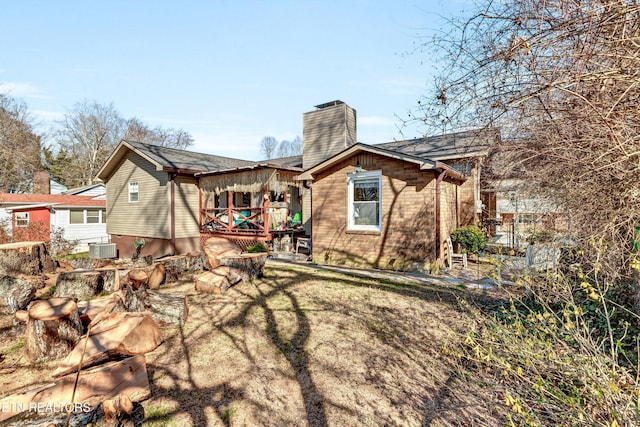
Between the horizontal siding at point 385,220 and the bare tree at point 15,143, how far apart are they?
31.0 m

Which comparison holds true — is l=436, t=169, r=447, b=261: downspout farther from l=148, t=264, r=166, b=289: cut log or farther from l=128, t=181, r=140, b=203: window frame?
l=128, t=181, r=140, b=203: window frame

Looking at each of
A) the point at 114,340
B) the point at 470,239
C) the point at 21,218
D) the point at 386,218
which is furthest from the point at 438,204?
the point at 21,218

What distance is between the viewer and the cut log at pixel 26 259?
8531 millimetres

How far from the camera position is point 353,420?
304 centimetres

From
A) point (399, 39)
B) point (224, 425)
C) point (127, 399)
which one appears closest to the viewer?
point (127, 399)

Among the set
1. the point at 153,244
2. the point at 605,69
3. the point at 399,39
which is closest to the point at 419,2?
the point at 399,39

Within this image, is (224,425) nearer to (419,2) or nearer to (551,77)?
(551,77)

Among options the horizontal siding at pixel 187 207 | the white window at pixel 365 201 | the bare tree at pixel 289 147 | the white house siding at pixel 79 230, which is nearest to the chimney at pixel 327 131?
the white window at pixel 365 201

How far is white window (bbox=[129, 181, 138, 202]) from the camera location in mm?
16047

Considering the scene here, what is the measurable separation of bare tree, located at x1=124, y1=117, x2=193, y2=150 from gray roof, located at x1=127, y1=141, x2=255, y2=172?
26.8m

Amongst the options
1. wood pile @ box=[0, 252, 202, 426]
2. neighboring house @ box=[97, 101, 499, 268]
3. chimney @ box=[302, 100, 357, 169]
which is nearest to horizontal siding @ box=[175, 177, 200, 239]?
neighboring house @ box=[97, 101, 499, 268]

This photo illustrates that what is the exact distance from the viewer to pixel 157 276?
7.48 meters

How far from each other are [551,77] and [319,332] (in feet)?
14.2

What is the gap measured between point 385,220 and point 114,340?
24.0 ft
